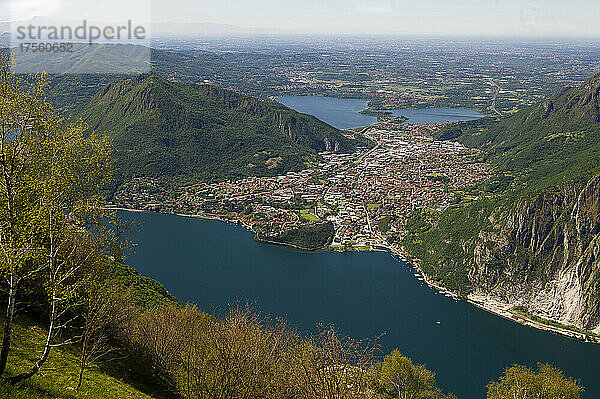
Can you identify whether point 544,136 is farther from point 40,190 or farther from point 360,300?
point 40,190

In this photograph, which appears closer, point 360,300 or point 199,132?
point 360,300

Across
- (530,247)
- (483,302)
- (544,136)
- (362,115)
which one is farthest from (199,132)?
(544,136)

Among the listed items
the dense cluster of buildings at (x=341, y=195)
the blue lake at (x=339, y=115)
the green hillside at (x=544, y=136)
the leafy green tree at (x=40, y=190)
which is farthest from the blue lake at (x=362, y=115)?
the leafy green tree at (x=40, y=190)

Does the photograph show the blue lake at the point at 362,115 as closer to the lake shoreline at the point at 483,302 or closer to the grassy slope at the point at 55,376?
the lake shoreline at the point at 483,302

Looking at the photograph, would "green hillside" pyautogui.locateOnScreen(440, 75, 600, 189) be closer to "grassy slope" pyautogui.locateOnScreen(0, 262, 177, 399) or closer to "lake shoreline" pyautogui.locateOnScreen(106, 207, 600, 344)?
"lake shoreline" pyautogui.locateOnScreen(106, 207, 600, 344)

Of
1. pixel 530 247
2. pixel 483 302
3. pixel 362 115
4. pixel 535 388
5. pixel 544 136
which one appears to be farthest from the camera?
pixel 362 115

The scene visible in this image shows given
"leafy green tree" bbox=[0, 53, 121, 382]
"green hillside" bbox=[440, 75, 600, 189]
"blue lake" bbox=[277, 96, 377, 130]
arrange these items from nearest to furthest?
"leafy green tree" bbox=[0, 53, 121, 382]
"green hillside" bbox=[440, 75, 600, 189]
"blue lake" bbox=[277, 96, 377, 130]

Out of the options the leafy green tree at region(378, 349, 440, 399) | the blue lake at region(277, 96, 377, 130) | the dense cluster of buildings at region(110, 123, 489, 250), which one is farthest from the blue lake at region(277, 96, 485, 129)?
the leafy green tree at region(378, 349, 440, 399)
